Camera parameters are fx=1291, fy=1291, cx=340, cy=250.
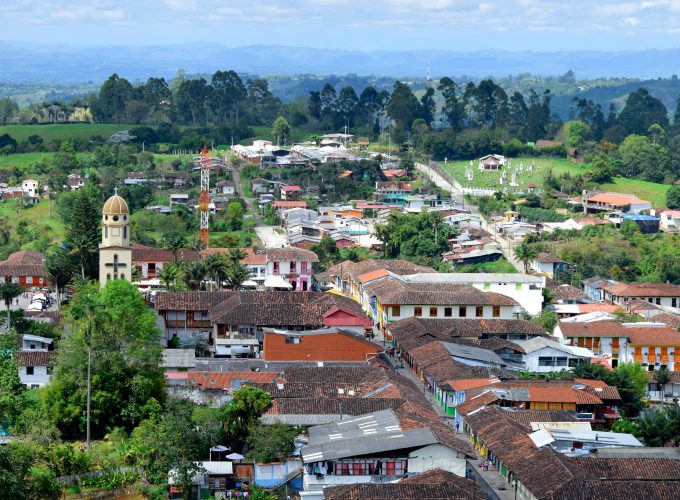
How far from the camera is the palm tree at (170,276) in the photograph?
43812 millimetres

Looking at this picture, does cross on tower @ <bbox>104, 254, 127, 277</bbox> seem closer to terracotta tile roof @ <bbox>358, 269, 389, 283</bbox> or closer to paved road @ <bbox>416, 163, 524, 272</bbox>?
terracotta tile roof @ <bbox>358, 269, 389, 283</bbox>

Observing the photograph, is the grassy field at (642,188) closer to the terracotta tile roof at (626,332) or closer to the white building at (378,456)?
the terracotta tile roof at (626,332)

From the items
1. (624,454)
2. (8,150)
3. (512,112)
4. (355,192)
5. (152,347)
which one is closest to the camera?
(624,454)

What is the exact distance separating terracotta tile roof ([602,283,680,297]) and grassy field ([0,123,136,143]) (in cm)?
4193

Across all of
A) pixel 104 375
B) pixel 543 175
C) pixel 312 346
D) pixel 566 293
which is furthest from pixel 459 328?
pixel 543 175

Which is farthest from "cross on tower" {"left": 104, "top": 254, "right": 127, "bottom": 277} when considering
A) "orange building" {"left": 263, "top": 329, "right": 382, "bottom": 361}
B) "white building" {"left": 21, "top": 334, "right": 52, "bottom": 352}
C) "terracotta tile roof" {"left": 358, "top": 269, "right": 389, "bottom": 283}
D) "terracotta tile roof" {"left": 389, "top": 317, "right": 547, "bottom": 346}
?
"terracotta tile roof" {"left": 358, "top": 269, "right": 389, "bottom": 283}

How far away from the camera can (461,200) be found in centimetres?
7144

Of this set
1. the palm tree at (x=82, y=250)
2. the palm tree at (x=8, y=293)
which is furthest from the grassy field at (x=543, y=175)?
the palm tree at (x=8, y=293)

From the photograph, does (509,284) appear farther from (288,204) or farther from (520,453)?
(288,204)

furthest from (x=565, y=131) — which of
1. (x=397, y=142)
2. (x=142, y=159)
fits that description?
(x=142, y=159)

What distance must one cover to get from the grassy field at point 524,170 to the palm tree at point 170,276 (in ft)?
111

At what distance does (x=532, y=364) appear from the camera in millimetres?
37938

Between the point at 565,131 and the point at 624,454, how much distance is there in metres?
62.0

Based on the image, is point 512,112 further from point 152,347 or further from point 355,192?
point 152,347
